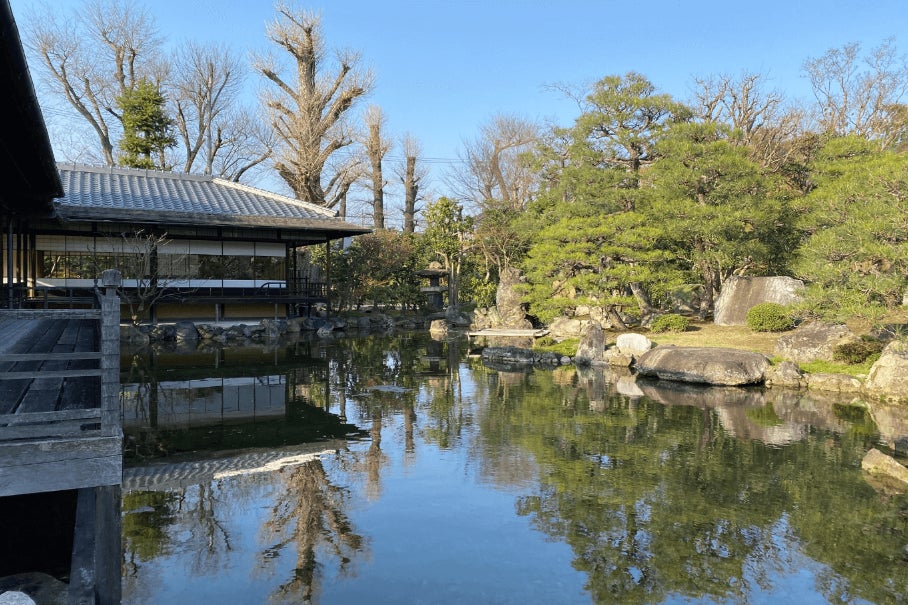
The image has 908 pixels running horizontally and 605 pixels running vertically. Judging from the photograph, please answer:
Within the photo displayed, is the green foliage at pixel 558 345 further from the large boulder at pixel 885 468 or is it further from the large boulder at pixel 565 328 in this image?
the large boulder at pixel 885 468

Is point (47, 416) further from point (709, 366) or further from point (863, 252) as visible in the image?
point (863, 252)

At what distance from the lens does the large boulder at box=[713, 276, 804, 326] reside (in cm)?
1673

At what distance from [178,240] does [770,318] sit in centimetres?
1754

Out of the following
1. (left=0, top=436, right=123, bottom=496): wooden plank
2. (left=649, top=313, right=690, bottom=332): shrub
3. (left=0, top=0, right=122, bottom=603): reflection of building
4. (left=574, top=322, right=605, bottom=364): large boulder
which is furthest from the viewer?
(left=649, top=313, right=690, bottom=332): shrub

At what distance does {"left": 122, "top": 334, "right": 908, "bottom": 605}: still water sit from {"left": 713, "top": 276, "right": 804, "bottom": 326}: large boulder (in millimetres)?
6473

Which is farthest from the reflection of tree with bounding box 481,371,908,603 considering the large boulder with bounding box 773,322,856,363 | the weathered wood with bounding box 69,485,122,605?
the large boulder with bounding box 773,322,856,363

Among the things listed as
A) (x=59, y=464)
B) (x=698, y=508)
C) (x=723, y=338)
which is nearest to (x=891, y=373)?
(x=723, y=338)

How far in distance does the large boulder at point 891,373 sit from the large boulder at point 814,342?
1.70 m

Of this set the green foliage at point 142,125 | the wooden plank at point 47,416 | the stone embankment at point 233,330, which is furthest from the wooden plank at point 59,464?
the green foliage at point 142,125

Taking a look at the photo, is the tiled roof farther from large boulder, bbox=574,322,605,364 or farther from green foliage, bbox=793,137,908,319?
green foliage, bbox=793,137,908,319

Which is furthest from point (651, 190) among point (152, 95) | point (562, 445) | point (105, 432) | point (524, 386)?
point (152, 95)

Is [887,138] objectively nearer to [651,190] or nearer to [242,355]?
[651,190]

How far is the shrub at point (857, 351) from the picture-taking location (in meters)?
12.2

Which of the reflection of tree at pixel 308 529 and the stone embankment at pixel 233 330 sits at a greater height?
the stone embankment at pixel 233 330
